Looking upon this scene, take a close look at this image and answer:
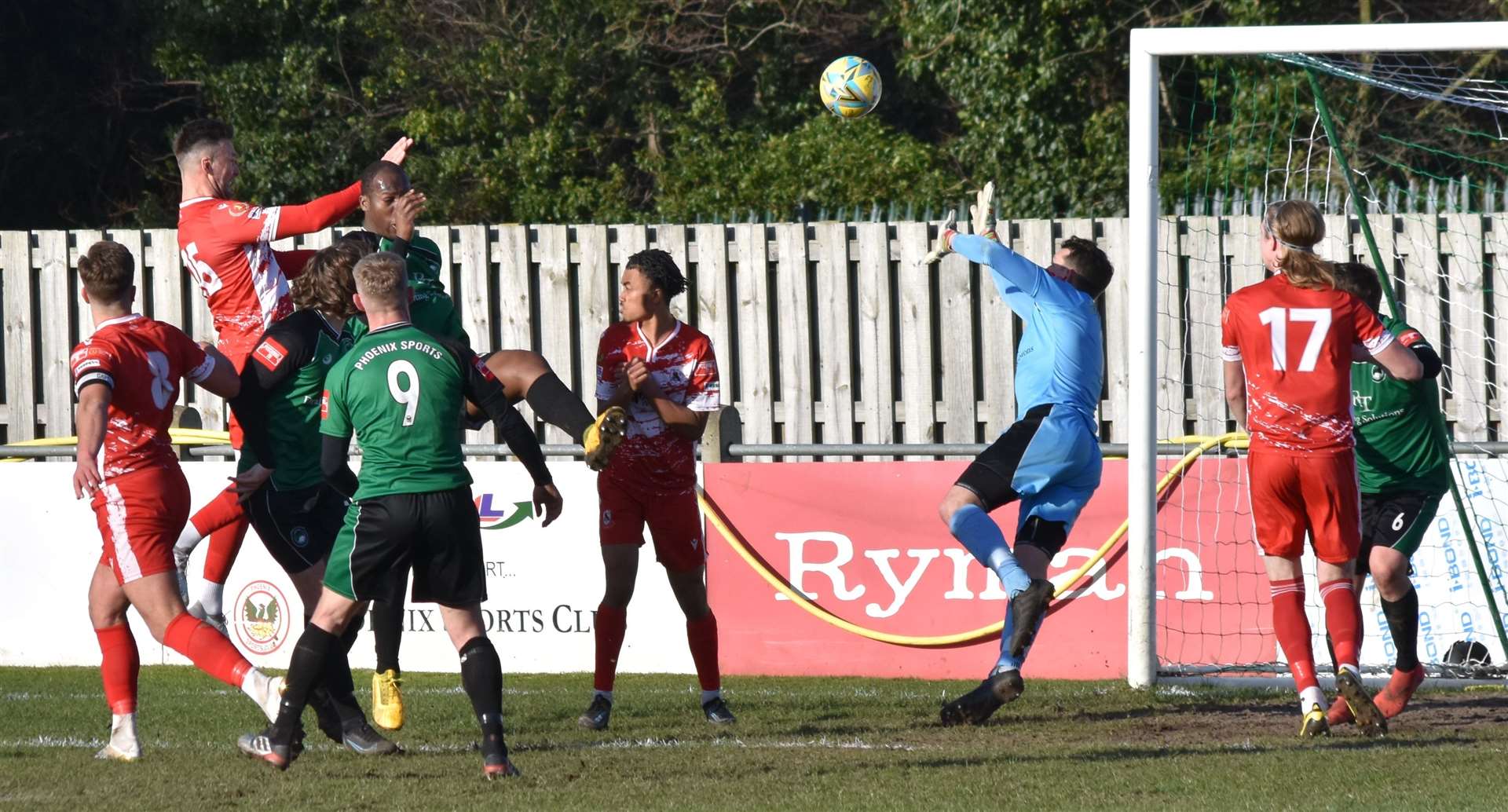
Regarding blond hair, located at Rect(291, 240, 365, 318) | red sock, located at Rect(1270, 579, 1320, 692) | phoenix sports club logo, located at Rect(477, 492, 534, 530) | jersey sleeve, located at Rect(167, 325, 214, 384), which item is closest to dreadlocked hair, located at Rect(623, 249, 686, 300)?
blond hair, located at Rect(291, 240, 365, 318)

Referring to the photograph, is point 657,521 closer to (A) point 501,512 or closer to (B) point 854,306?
(A) point 501,512

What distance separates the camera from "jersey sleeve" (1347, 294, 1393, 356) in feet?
21.4

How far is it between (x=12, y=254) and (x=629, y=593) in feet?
23.0

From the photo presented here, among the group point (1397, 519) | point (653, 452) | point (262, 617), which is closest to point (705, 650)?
point (653, 452)

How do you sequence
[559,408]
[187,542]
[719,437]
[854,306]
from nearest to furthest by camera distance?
[559,408], [187,542], [719,437], [854,306]

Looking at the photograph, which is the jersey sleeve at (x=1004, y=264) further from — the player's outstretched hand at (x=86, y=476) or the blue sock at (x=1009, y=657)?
the player's outstretched hand at (x=86, y=476)

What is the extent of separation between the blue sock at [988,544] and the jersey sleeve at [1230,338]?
112cm

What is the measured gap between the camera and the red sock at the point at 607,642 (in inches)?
285

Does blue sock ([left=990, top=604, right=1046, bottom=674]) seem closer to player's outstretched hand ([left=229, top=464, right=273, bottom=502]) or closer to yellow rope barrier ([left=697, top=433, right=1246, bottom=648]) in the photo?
yellow rope barrier ([left=697, top=433, right=1246, bottom=648])

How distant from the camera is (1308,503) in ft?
21.6

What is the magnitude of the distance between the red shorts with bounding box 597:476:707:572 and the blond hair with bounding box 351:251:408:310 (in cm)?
167

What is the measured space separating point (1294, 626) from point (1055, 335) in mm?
1476

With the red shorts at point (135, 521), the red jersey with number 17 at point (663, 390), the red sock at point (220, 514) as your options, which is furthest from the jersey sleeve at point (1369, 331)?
the red shorts at point (135, 521)

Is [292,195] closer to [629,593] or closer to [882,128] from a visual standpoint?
[882,128]
